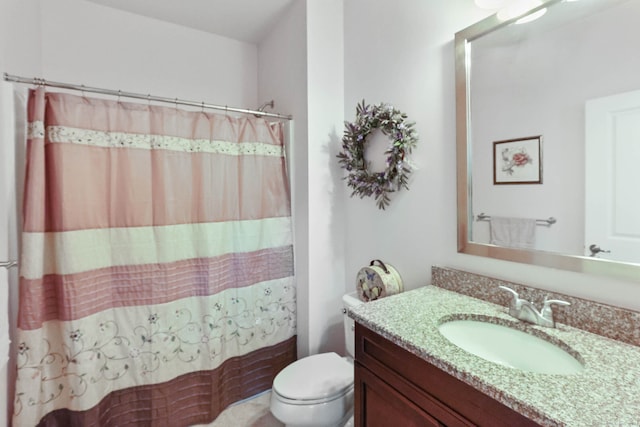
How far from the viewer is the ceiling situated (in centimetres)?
194

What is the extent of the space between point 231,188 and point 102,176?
2.12 ft

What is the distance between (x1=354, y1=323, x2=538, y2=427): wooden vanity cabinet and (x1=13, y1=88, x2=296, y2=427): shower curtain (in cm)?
100

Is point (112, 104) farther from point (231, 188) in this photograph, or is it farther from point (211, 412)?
point (211, 412)

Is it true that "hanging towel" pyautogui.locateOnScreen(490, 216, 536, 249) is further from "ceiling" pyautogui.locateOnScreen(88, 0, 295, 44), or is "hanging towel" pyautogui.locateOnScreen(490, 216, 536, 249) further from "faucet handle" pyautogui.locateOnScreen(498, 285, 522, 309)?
"ceiling" pyautogui.locateOnScreen(88, 0, 295, 44)

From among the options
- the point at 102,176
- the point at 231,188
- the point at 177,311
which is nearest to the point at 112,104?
the point at 102,176

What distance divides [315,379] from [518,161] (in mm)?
1328

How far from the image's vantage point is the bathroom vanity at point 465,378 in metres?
0.62

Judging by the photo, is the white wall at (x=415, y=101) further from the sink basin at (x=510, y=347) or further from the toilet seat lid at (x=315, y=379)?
the toilet seat lid at (x=315, y=379)

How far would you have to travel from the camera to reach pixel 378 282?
60.1 inches

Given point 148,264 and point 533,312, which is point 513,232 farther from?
point 148,264

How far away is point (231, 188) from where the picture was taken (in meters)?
1.83

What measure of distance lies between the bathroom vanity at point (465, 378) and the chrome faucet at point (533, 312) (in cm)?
2

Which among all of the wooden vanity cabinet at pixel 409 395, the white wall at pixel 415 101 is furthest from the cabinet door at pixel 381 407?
the white wall at pixel 415 101

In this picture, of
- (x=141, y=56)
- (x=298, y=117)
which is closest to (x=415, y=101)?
(x=298, y=117)
